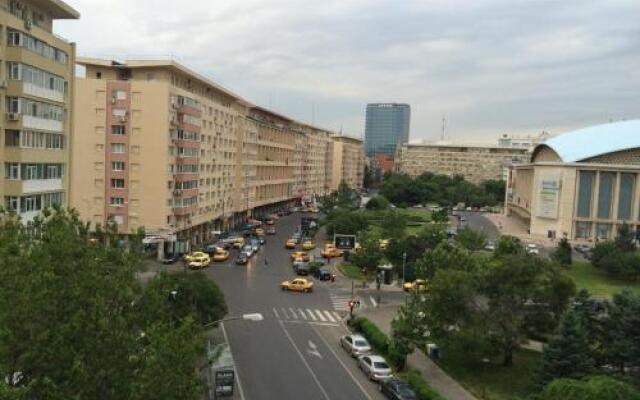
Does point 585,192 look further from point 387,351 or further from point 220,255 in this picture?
point 387,351

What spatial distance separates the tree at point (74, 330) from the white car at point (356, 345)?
20.8 metres

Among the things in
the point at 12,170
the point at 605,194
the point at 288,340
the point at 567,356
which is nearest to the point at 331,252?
the point at 288,340

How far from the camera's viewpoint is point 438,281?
34531mm

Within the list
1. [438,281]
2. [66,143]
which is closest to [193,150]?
[66,143]

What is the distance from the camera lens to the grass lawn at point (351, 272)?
6081 centimetres

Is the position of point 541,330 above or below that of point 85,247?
below

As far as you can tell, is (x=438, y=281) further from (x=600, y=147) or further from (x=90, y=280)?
(x=600, y=147)

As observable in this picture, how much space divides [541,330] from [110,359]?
27.6 m

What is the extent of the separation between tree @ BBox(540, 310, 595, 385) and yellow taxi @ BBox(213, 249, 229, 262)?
42512mm

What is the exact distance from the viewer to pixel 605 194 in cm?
9625

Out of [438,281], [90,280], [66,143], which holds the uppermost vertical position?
[66,143]

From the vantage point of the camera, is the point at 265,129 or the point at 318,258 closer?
the point at 318,258

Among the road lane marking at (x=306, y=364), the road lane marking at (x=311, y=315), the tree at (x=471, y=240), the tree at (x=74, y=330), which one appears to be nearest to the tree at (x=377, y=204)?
the tree at (x=471, y=240)

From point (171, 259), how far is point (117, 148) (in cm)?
1199
